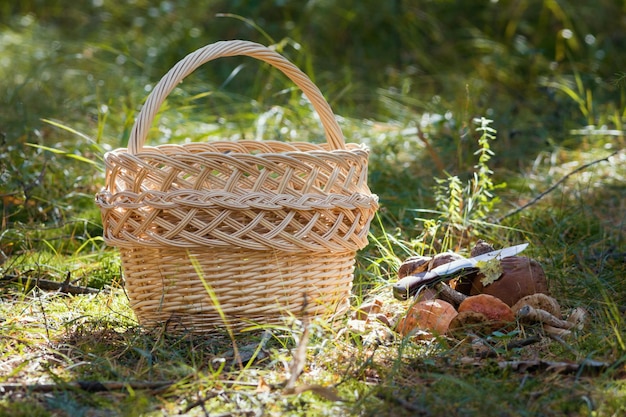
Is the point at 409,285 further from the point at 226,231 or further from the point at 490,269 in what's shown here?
the point at 226,231

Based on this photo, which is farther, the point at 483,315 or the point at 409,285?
the point at 409,285

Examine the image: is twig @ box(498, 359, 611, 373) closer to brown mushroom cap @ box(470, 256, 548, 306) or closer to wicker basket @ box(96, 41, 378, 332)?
brown mushroom cap @ box(470, 256, 548, 306)

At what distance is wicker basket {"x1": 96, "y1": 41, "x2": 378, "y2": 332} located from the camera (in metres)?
1.76

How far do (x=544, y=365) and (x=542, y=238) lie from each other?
1035 mm

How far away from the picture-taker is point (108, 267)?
7.97 feet

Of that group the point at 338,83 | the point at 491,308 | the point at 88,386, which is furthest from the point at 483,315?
the point at 338,83

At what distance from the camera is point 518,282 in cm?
196

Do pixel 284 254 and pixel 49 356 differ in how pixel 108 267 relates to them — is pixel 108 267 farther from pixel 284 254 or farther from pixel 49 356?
pixel 284 254

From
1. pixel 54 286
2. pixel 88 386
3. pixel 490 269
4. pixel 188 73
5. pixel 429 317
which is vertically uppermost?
pixel 188 73

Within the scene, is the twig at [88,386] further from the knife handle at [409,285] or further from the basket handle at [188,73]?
the knife handle at [409,285]

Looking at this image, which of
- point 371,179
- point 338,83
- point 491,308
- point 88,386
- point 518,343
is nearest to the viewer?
point 88,386

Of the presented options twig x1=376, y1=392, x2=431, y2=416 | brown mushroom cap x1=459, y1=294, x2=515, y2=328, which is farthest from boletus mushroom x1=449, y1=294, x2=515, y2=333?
twig x1=376, y1=392, x2=431, y2=416

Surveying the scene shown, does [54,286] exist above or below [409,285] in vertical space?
below

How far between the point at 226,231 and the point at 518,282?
2.54ft
